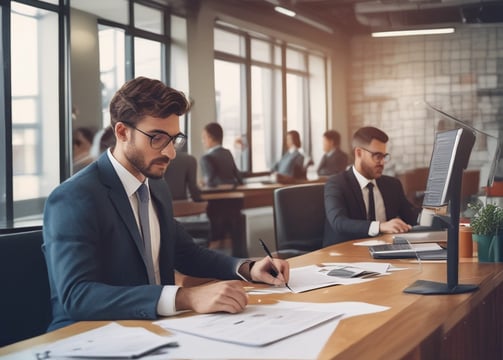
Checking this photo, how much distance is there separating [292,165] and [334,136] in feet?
1.84

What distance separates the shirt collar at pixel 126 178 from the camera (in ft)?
6.59

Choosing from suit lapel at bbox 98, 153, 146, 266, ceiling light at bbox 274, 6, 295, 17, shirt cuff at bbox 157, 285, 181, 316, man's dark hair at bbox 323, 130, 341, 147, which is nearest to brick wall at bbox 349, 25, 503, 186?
man's dark hair at bbox 323, 130, 341, 147

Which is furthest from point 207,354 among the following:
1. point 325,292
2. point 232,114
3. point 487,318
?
point 232,114

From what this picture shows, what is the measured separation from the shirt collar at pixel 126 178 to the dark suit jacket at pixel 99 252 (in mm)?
23

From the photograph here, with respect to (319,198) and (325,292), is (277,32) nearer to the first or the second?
(319,198)

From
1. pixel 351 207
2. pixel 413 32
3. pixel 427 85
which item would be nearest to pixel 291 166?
pixel 427 85

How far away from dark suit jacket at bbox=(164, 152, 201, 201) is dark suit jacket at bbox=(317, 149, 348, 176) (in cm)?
153

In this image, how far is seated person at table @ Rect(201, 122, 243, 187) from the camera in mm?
6941

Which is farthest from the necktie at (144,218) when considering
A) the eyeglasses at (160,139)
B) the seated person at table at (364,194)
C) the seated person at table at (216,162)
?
the seated person at table at (216,162)

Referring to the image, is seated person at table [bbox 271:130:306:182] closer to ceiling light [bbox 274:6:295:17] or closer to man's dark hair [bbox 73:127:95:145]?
ceiling light [bbox 274:6:295:17]

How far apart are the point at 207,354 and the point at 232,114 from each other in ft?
20.6

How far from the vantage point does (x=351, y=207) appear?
384cm

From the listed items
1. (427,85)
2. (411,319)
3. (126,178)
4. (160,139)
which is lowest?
(411,319)

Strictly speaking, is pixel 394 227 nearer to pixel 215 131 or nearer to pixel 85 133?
pixel 85 133
